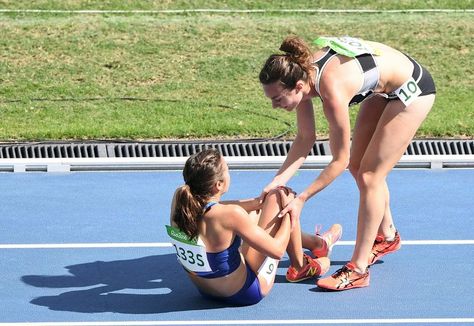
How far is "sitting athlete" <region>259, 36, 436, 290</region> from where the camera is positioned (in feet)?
23.7

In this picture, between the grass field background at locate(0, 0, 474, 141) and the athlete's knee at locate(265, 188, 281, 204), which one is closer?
the athlete's knee at locate(265, 188, 281, 204)

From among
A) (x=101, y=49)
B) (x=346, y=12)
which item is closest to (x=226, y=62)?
(x=101, y=49)

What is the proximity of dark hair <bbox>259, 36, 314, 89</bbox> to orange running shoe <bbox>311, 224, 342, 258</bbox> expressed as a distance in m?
1.48

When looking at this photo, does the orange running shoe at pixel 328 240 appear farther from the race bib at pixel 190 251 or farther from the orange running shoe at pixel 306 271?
the race bib at pixel 190 251

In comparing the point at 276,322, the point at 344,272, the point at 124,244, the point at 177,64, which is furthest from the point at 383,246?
the point at 177,64

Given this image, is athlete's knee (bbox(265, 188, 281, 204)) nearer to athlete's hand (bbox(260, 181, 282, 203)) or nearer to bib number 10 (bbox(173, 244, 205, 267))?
athlete's hand (bbox(260, 181, 282, 203))

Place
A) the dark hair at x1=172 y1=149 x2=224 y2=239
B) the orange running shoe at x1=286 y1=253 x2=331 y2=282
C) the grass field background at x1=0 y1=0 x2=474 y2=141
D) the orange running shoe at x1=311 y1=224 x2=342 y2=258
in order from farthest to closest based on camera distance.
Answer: the grass field background at x1=0 y1=0 x2=474 y2=141, the orange running shoe at x1=311 y1=224 x2=342 y2=258, the orange running shoe at x1=286 y1=253 x2=331 y2=282, the dark hair at x1=172 y1=149 x2=224 y2=239

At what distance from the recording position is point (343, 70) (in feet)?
24.1

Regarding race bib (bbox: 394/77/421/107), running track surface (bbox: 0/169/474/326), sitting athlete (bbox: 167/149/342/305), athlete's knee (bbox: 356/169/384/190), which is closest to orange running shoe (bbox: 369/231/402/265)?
running track surface (bbox: 0/169/474/326)

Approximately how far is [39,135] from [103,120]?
0.84 meters

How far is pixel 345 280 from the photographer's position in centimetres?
768

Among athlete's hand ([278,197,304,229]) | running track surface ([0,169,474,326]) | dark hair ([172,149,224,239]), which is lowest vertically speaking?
running track surface ([0,169,474,326])

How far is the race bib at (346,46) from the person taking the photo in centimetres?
746

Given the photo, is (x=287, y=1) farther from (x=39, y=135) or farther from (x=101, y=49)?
(x=39, y=135)
